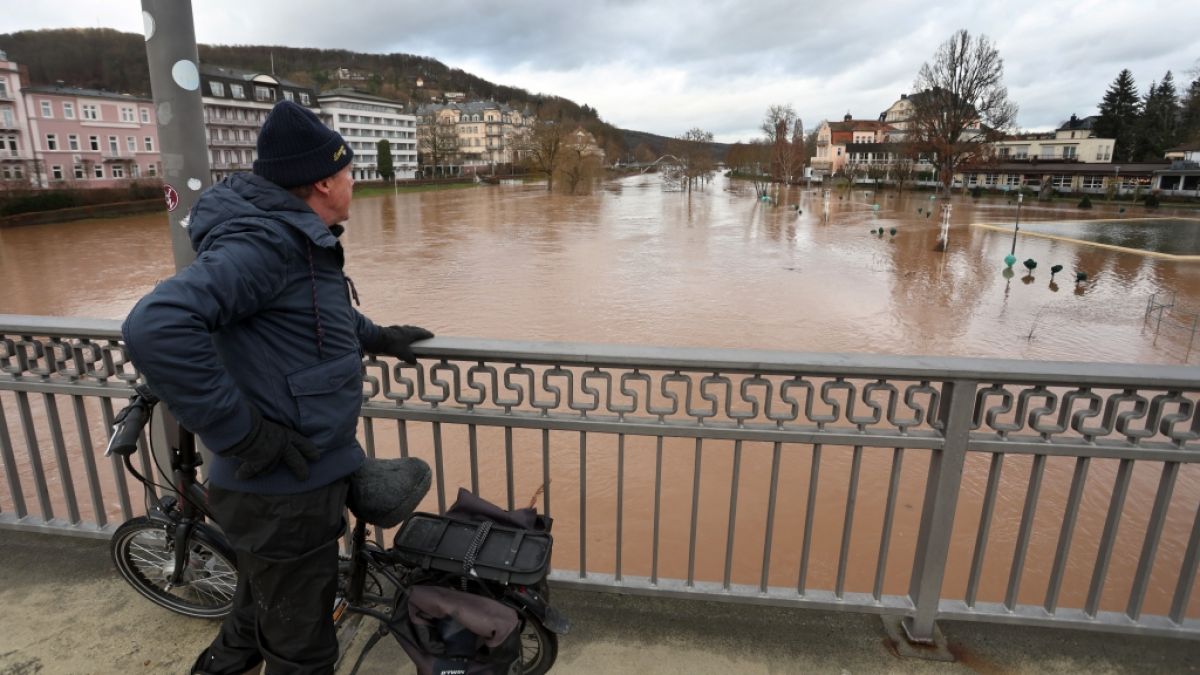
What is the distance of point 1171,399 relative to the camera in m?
2.45

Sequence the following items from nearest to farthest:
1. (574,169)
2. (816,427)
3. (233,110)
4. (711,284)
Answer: (816,427)
(711,284)
(233,110)
(574,169)

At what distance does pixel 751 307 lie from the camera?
1945 cm

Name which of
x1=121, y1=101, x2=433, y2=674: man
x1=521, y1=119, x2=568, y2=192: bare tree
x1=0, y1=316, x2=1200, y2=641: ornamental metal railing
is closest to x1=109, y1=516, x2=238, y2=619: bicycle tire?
x1=0, y1=316, x2=1200, y2=641: ornamental metal railing

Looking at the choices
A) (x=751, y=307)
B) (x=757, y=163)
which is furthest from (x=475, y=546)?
(x=757, y=163)

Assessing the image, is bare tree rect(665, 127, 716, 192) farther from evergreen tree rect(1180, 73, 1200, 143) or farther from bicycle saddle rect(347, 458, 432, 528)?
bicycle saddle rect(347, 458, 432, 528)

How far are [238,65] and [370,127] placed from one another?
65.0 metres

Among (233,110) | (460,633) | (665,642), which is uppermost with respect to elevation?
(233,110)

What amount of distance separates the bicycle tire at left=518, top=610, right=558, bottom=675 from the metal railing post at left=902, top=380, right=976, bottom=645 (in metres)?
1.50

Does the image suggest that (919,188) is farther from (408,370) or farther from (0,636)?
(0,636)

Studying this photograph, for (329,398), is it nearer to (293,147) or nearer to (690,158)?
(293,147)

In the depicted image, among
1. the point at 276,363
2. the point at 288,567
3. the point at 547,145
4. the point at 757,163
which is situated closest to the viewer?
the point at 276,363

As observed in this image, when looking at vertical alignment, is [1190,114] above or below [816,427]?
above

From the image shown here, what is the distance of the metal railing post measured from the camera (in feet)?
8.45

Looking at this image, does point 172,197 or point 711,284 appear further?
point 711,284
